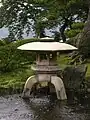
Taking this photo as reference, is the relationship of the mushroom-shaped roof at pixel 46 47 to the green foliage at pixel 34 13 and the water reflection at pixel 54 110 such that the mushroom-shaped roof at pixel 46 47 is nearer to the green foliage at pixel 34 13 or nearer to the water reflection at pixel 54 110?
the water reflection at pixel 54 110

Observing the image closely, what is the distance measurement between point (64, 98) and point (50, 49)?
1.54 metres

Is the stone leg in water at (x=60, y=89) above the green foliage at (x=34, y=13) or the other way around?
the other way around

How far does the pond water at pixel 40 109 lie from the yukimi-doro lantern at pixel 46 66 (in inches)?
14.8

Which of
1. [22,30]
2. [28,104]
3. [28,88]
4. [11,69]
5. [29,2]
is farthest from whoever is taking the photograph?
[22,30]

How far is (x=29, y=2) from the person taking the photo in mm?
25312

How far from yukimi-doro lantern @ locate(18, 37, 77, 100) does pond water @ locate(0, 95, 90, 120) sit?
1.23ft

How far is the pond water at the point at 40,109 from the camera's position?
8695mm

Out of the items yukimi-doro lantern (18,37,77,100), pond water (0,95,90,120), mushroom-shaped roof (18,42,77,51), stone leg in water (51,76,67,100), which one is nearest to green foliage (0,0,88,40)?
yukimi-doro lantern (18,37,77,100)

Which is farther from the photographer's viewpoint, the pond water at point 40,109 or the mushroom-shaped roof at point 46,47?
the mushroom-shaped roof at point 46,47

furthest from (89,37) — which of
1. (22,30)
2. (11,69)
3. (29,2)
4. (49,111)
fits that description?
(22,30)

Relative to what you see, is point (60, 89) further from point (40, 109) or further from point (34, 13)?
point (34, 13)

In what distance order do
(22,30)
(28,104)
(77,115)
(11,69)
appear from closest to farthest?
(77,115) → (28,104) → (11,69) → (22,30)

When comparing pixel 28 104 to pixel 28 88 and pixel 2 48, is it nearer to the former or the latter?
pixel 28 88

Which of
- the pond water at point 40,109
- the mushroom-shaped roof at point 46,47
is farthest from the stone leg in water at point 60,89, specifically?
the mushroom-shaped roof at point 46,47
